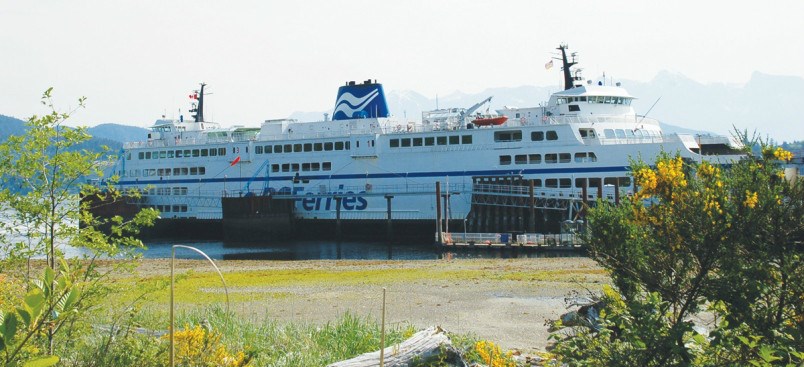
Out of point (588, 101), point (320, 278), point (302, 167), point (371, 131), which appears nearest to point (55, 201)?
point (320, 278)

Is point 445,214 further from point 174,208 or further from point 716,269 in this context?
point 716,269

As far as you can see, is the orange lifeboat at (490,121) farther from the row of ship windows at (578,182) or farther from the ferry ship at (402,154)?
the row of ship windows at (578,182)

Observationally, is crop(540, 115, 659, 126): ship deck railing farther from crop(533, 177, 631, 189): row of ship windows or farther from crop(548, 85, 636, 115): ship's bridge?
crop(533, 177, 631, 189): row of ship windows

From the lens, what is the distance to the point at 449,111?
45.3 m

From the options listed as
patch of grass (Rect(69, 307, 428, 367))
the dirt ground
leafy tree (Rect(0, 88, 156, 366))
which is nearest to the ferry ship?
the dirt ground

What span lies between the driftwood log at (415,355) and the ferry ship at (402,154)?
26.7m

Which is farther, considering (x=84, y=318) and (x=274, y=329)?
(x=274, y=329)

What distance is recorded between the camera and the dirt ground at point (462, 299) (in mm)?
14414

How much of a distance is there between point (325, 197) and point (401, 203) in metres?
5.06

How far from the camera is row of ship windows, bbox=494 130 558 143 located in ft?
129

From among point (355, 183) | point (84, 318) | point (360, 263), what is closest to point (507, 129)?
point (355, 183)

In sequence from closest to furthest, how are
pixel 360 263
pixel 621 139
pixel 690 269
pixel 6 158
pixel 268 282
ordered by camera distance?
1. pixel 690 269
2. pixel 6 158
3. pixel 268 282
4. pixel 360 263
5. pixel 621 139

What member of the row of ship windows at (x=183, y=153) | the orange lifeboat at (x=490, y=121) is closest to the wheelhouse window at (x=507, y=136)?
the orange lifeboat at (x=490, y=121)

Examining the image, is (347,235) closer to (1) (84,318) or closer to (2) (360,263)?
(2) (360,263)
